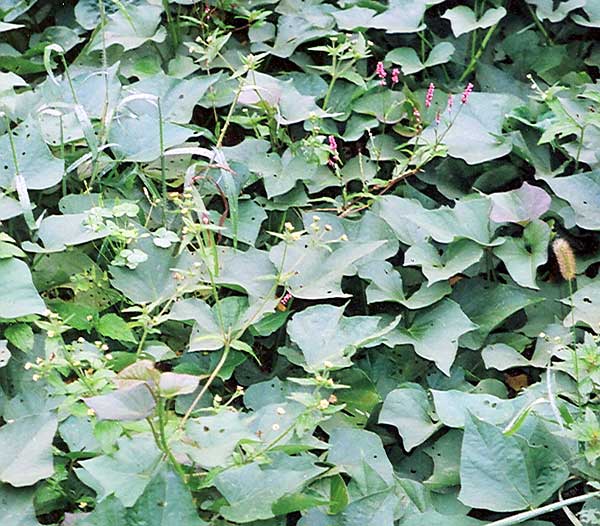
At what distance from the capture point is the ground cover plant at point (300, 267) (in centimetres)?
139

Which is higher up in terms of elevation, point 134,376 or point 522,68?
point 134,376

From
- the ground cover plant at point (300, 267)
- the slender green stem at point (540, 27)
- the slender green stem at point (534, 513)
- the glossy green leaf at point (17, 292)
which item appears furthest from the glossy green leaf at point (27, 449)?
the slender green stem at point (540, 27)

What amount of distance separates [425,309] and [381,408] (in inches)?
9.8

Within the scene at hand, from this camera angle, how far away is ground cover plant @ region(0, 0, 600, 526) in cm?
139

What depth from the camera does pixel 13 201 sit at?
1771 millimetres

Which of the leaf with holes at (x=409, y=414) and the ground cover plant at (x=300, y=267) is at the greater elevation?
the ground cover plant at (x=300, y=267)

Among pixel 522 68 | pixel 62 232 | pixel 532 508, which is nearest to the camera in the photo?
pixel 532 508

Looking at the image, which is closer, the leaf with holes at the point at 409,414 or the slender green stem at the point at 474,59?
the leaf with holes at the point at 409,414

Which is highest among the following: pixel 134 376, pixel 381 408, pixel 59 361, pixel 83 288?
pixel 134 376

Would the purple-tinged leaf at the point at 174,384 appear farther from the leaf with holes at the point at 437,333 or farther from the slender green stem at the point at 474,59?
the slender green stem at the point at 474,59

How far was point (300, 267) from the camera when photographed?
5.68 ft

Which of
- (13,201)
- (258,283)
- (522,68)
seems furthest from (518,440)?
(522,68)

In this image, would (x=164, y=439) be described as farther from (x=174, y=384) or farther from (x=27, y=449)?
(x=27, y=449)

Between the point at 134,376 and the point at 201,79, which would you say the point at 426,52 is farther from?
the point at 134,376
